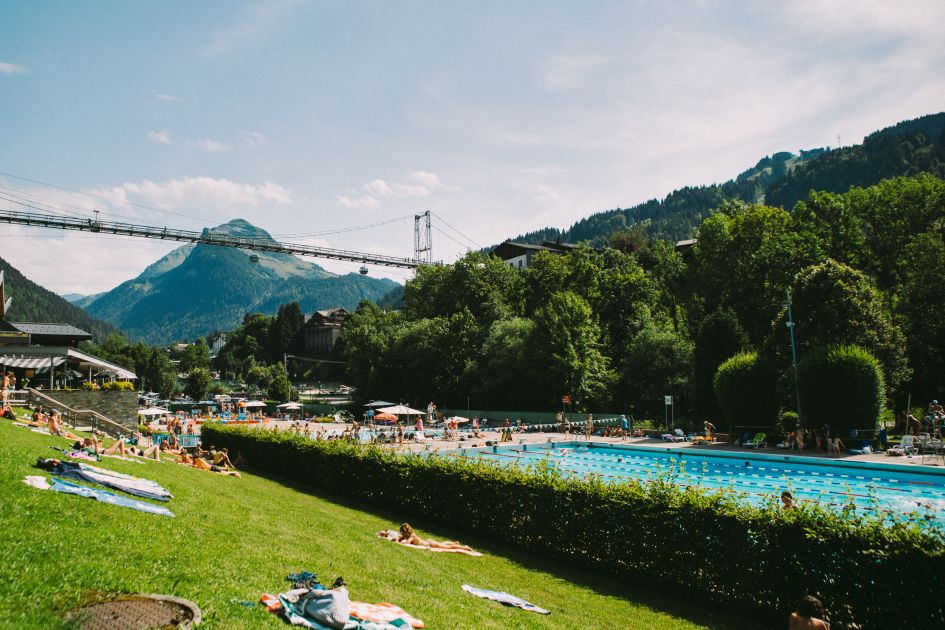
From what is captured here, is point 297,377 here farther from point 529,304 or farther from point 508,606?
point 508,606

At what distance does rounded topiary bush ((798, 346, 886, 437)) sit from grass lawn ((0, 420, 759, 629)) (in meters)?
19.2

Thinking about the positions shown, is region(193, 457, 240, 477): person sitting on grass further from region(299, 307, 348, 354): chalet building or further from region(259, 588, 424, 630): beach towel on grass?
region(299, 307, 348, 354): chalet building

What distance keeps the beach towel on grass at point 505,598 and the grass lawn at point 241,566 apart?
0.75ft

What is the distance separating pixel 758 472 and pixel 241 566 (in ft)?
73.1

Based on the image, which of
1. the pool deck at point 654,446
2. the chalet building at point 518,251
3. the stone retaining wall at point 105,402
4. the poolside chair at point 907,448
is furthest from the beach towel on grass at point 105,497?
the chalet building at point 518,251

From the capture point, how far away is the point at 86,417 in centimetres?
2706

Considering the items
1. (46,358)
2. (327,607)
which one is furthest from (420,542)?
(46,358)

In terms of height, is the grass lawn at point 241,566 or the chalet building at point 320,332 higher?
the chalet building at point 320,332

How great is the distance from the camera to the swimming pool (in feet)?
59.3

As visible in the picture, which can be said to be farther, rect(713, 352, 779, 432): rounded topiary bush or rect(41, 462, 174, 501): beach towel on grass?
rect(713, 352, 779, 432): rounded topiary bush

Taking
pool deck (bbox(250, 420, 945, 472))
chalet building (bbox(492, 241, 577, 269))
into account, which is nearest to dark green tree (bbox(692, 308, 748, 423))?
pool deck (bbox(250, 420, 945, 472))

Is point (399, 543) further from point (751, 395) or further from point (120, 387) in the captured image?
point (120, 387)

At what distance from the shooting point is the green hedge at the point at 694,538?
7660 mm

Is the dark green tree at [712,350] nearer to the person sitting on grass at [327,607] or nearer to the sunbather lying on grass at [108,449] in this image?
the sunbather lying on grass at [108,449]
